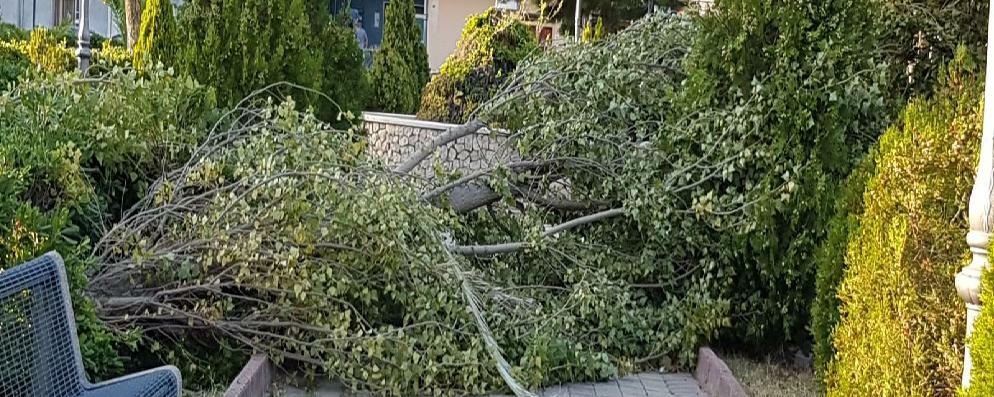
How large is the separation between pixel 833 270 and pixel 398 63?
14524 mm

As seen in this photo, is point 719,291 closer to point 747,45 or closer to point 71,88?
point 747,45

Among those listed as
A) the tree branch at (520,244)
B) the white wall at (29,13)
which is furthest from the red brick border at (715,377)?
the white wall at (29,13)

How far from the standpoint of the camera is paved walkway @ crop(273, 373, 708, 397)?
6.05 metres

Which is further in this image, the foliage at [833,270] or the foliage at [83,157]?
the foliage at [833,270]

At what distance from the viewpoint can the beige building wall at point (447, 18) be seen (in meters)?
32.3

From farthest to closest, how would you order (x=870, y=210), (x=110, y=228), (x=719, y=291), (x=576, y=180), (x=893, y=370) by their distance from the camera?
(x=576, y=180), (x=719, y=291), (x=110, y=228), (x=870, y=210), (x=893, y=370)

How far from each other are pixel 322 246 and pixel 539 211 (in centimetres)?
223

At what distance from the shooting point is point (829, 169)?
6.46 metres

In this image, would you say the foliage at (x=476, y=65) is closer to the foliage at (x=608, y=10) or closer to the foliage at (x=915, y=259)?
the foliage at (x=608, y=10)

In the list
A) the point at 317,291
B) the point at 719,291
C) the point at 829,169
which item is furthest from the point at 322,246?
the point at 829,169

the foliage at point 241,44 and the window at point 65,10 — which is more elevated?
the window at point 65,10

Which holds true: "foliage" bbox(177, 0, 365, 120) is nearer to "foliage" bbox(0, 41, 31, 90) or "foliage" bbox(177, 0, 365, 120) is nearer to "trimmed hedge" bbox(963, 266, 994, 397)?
"foliage" bbox(0, 41, 31, 90)

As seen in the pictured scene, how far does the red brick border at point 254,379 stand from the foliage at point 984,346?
3474mm

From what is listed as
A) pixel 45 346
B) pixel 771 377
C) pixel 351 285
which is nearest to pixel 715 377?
pixel 771 377
